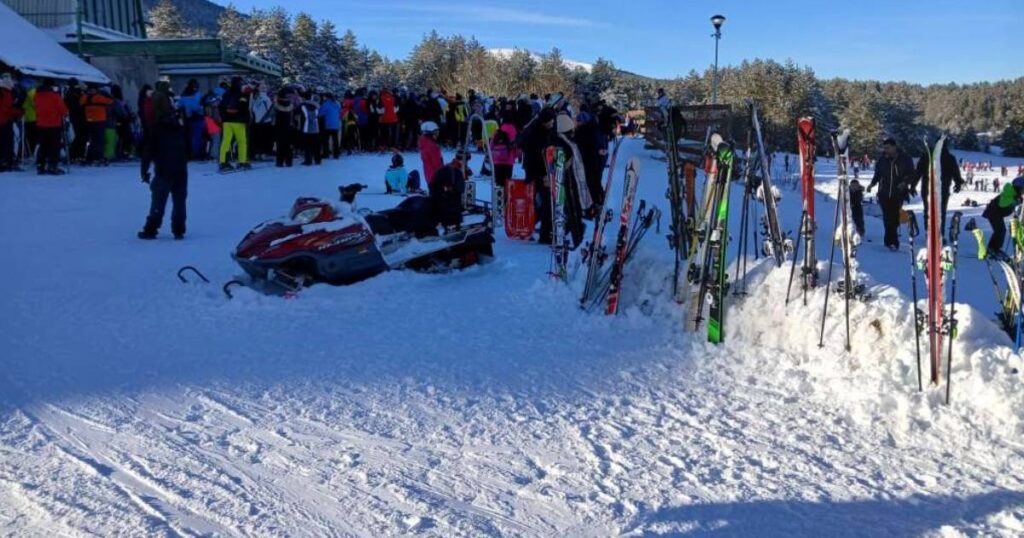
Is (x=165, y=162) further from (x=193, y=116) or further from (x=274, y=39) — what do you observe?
(x=274, y=39)

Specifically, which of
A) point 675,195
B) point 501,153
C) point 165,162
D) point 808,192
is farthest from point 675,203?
point 165,162

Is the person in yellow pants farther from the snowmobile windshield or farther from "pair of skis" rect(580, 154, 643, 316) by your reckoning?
"pair of skis" rect(580, 154, 643, 316)

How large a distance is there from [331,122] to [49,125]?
5.89 metres

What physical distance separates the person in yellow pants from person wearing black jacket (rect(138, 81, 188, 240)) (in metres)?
5.18

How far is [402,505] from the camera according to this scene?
3.26m

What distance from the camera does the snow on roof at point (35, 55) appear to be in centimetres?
1783

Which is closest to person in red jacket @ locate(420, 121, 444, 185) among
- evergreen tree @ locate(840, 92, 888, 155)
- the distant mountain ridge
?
evergreen tree @ locate(840, 92, 888, 155)

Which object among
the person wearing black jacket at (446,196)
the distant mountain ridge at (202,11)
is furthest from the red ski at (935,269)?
the distant mountain ridge at (202,11)

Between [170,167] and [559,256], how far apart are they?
4678mm

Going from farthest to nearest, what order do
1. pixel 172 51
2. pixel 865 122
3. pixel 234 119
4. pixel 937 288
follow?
1. pixel 865 122
2. pixel 172 51
3. pixel 234 119
4. pixel 937 288

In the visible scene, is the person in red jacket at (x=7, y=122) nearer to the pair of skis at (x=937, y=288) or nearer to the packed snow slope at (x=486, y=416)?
the packed snow slope at (x=486, y=416)

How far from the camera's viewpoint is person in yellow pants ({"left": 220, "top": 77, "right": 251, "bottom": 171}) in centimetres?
1428

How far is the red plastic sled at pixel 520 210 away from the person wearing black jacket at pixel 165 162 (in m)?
3.83

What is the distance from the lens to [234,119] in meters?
14.4
